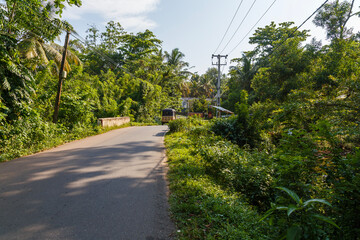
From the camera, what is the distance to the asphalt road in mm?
3172

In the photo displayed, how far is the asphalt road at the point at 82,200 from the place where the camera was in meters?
3.17

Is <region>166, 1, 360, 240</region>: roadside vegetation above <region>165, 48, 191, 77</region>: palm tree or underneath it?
underneath

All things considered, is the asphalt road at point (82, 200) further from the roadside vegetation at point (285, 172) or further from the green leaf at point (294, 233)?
the green leaf at point (294, 233)

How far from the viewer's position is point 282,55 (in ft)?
55.0

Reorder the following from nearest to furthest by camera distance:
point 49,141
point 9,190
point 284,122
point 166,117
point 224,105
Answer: point 9,190, point 284,122, point 49,141, point 166,117, point 224,105

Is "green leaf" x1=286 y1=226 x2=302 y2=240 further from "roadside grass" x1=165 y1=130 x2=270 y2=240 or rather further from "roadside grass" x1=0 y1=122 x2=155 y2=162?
"roadside grass" x1=0 y1=122 x2=155 y2=162

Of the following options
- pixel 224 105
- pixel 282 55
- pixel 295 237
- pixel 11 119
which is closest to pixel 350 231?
pixel 295 237

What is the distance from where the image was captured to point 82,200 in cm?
417

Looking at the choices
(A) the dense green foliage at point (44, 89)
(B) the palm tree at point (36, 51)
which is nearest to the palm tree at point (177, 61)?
(A) the dense green foliage at point (44, 89)

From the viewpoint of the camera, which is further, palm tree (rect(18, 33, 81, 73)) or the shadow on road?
palm tree (rect(18, 33, 81, 73))

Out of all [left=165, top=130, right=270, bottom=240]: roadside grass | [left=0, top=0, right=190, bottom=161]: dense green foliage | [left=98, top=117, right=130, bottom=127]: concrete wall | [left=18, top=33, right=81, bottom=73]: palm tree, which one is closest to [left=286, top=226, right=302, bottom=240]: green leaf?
[left=165, top=130, right=270, bottom=240]: roadside grass

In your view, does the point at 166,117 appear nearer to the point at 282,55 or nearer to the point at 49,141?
the point at 282,55

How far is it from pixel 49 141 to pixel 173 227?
8.31 meters

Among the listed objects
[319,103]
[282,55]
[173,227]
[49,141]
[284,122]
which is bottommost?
[173,227]
